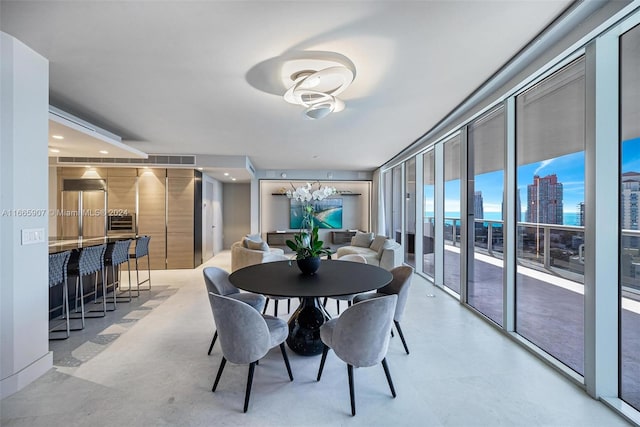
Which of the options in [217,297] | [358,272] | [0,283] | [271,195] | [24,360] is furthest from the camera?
[271,195]

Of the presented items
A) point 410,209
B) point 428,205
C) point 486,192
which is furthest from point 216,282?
point 410,209

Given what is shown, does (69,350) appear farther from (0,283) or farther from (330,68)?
(330,68)

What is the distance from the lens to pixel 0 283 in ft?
6.44

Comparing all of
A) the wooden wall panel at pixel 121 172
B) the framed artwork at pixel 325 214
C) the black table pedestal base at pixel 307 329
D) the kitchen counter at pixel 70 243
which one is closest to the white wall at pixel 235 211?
the framed artwork at pixel 325 214

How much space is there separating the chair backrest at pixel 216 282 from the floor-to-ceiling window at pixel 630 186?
3.03 meters

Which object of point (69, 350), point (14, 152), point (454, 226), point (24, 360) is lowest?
point (69, 350)

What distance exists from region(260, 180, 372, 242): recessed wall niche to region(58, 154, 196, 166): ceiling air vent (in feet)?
9.78

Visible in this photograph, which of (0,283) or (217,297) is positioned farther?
(0,283)

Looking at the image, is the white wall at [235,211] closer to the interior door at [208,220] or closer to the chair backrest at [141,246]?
the interior door at [208,220]

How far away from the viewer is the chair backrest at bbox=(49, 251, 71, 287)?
2708 millimetres

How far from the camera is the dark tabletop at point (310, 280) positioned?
1945mm

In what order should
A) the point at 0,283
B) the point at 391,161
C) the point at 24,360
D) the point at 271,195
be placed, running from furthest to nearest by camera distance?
the point at 271,195, the point at 391,161, the point at 24,360, the point at 0,283

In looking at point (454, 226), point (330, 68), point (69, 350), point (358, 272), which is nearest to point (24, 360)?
point (69, 350)

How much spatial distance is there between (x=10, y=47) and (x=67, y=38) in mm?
413
